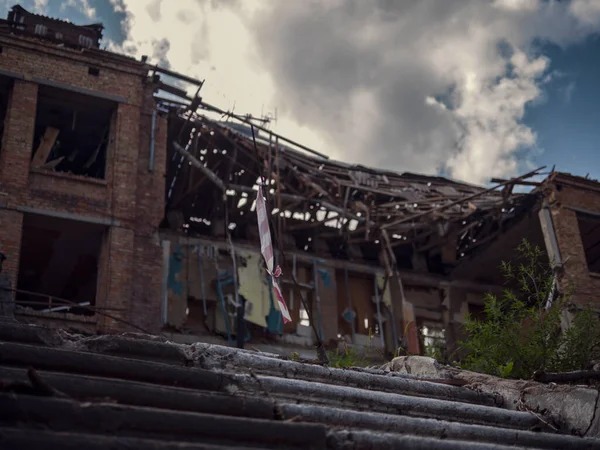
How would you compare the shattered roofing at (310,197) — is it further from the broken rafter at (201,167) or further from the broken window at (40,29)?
the broken window at (40,29)

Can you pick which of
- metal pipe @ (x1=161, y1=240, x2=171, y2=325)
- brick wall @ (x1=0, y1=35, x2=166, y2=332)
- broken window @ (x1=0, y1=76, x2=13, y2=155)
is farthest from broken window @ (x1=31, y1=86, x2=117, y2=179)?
metal pipe @ (x1=161, y1=240, x2=171, y2=325)

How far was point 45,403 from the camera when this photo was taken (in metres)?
3.70

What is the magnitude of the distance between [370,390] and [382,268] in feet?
56.1

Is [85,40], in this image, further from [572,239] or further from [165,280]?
[572,239]

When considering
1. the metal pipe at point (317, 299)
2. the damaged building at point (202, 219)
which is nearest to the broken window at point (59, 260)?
the damaged building at point (202, 219)

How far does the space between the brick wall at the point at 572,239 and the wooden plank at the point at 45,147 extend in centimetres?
1343

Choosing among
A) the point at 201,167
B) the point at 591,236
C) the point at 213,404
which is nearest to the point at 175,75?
the point at 201,167

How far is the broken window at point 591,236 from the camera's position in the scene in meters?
21.6

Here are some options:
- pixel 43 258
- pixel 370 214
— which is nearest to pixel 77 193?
pixel 43 258

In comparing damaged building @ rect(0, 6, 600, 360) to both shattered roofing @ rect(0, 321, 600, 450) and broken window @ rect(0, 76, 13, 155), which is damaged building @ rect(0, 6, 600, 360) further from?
shattered roofing @ rect(0, 321, 600, 450)

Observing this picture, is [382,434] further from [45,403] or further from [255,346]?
[255,346]

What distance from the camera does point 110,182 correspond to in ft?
60.7

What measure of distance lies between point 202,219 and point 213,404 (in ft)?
56.8

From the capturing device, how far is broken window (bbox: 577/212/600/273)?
21.6 m
